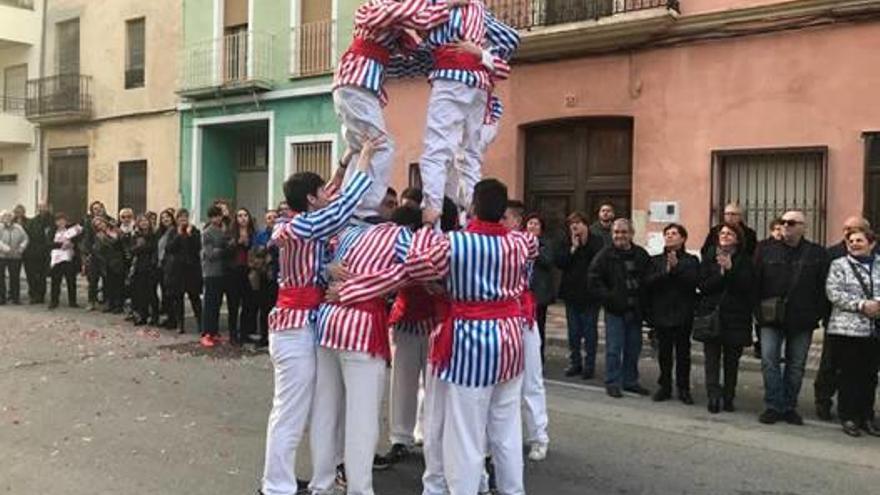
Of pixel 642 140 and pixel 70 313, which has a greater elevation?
pixel 642 140

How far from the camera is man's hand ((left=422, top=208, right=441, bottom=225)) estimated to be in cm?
553

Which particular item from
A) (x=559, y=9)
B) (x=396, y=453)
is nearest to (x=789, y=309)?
(x=396, y=453)

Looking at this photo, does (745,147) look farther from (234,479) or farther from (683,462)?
(234,479)

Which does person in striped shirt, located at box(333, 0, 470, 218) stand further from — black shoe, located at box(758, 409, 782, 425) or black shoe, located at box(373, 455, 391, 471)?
black shoe, located at box(758, 409, 782, 425)

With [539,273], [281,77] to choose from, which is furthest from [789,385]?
[281,77]

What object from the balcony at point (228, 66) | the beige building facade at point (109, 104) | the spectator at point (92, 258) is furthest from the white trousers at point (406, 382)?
the beige building facade at point (109, 104)

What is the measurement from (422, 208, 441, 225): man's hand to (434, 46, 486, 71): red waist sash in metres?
0.94

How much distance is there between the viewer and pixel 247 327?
1213 centimetres

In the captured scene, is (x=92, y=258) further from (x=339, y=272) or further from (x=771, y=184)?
(x=339, y=272)

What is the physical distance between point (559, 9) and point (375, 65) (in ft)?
34.6

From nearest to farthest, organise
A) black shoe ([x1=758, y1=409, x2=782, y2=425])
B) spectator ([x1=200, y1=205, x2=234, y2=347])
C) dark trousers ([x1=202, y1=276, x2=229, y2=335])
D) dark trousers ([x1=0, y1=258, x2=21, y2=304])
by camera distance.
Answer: black shoe ([x1=758, y1=409, x2=782, y2=425]), spectator ([x1=200, y1=205, x2=234, y2=347]), dark trousers ([x1=202, y1=276, x2=229, y2=335]), dark trousers ([x1=0, y1=258, x2=21, y2=304])

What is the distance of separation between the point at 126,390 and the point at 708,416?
18.1 ft

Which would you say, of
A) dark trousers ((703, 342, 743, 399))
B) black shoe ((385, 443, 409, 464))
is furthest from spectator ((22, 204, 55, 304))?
dark trousers ((703, 342, 743, 399))

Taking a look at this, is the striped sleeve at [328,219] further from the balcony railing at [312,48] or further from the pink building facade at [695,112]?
the balcony railing at [312,48]
